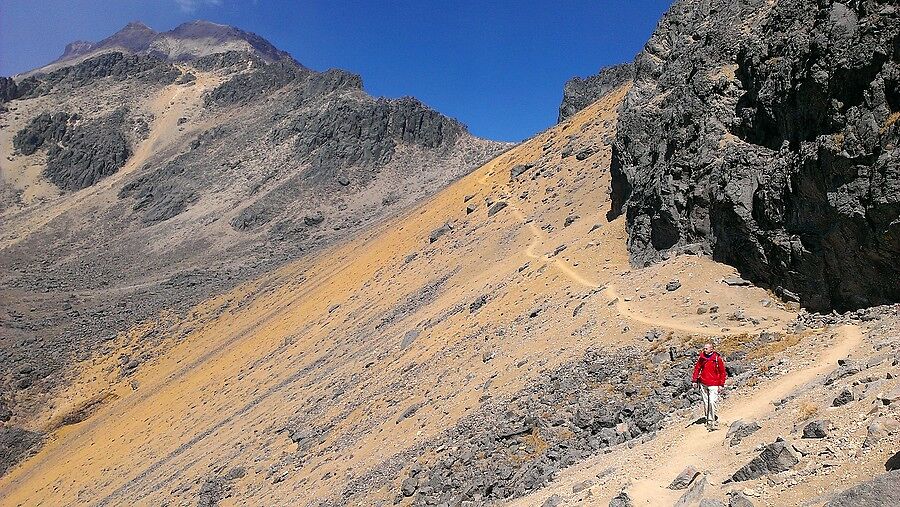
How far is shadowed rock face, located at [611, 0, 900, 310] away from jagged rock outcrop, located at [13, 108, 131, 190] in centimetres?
10072

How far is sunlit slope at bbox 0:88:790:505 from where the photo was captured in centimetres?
1755

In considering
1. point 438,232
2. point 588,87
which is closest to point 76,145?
point 588,87

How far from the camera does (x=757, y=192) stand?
17.5 meters

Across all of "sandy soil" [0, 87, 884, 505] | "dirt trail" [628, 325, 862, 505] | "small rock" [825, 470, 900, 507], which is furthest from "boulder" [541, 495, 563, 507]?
"small rock" [825, 470, 900, 507]

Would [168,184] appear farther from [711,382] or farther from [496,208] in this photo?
[711,382]

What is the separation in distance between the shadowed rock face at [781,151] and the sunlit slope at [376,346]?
5.09ft

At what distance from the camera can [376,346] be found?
26.4 meters

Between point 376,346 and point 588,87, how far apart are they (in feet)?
197

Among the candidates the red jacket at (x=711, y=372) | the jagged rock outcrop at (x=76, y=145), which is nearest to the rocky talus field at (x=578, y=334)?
the red jacket at (x=711, y=372)

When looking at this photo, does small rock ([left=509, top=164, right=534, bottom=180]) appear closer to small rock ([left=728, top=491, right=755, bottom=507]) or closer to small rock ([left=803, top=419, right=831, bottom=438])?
small rock ([left=803, top=419, right=831, bottom=438])

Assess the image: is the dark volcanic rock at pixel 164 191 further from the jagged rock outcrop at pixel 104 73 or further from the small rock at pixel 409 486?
the small rock at pixel 409 486

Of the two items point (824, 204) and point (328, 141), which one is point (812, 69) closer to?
point (824, 204)

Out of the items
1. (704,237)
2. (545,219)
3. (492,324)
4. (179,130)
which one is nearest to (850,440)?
(704,237)

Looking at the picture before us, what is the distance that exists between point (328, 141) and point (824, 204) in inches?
3092
